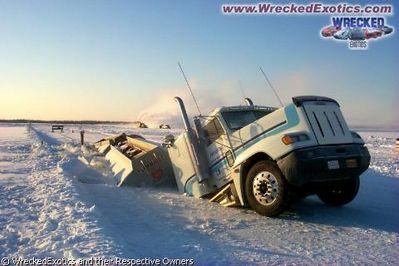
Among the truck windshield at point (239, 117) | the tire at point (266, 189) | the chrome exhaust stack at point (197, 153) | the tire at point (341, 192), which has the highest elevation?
the truck windshield at point (239, 117)

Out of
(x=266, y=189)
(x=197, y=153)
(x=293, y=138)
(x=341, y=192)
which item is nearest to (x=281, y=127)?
(x=293, y=138)

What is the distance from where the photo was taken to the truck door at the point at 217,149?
8.42m

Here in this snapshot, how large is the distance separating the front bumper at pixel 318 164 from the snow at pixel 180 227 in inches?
29.8

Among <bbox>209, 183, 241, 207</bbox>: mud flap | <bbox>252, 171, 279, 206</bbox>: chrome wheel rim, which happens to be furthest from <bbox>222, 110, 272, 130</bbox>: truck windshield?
<bbox>252, 171, 279, 206</bbox>: chrome wheel rim

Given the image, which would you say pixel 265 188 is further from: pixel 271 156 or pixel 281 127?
pixel 281 127

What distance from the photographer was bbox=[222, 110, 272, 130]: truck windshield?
8.67m

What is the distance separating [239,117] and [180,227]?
3.01 meters

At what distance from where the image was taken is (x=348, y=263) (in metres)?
5.19

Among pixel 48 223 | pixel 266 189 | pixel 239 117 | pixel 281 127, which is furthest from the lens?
pixel 239 117

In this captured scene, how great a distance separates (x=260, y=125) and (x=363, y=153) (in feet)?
5.76

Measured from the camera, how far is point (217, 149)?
28.5 feet

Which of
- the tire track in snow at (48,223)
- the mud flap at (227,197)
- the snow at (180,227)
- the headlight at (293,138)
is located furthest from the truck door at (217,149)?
the tire track in snow at (48,223)

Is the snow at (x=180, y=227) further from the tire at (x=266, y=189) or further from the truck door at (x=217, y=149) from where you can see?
the truck door at (x=217, y=149)

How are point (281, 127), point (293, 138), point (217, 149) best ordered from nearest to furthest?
point (293, 138)
point (281, 127)
point (217, 149)
